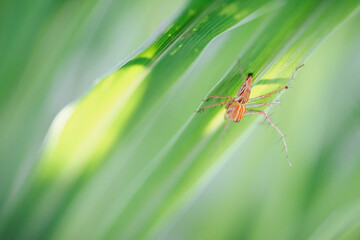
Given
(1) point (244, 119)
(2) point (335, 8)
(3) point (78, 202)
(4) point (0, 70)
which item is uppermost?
(2) point (335, 8)

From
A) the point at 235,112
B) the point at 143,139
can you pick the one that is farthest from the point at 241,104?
the point at 143,139

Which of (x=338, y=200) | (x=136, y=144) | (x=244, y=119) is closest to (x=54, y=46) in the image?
(x=136, y=144)

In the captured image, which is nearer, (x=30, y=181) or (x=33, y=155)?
(x=30, y=181)

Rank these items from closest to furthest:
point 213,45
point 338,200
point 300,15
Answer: point 300,15
point 213,45
point 338,200

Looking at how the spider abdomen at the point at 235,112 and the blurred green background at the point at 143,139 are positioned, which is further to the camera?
the spider abdomen at the point at 235,112

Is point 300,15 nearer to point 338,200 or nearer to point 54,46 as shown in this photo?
point 54,46

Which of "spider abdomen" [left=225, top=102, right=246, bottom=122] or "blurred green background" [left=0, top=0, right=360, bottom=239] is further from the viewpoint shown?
"spider abdomen" [left=225, top=102, right=246, bottom=122]
